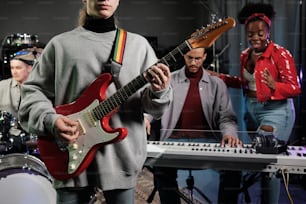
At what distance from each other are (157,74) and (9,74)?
0.93m

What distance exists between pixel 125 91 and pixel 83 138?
5.6 inches

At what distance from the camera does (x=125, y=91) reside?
0.79 metres

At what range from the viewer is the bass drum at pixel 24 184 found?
1.08 m

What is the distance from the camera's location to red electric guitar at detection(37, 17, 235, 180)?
795 mm

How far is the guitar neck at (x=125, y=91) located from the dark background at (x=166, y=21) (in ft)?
1.49

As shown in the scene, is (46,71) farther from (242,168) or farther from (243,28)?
(243,28)

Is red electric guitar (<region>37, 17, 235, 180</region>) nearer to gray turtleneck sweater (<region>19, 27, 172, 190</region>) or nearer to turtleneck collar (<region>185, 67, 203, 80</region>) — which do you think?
gray turtleneck sweater (<region>19, 27, 172, 190</region>)

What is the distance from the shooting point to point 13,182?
1.09 metres

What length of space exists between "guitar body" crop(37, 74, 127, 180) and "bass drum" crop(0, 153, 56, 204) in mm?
242

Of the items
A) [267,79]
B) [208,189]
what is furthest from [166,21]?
[208,189]

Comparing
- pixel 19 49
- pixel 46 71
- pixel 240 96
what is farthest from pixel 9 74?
pixel 240 96

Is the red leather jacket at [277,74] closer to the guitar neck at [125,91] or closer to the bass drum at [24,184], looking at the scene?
the guitar neck at [125,91]

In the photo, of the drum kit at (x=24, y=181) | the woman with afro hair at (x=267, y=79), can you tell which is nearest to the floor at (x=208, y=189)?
the woman with afro hair at (x=267, y=79)

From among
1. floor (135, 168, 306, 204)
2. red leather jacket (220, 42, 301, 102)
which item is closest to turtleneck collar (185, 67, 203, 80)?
red leather jacket (220, 42, 301, 102)
